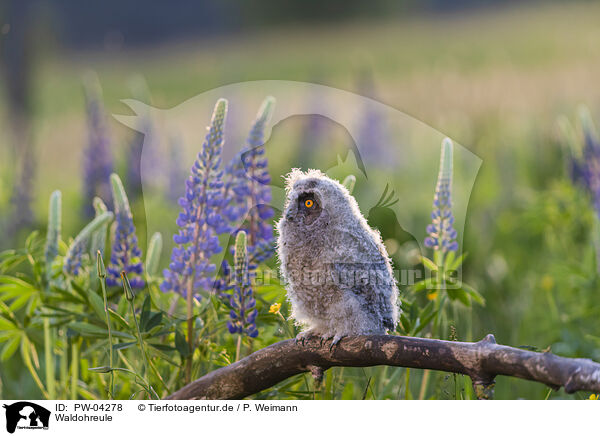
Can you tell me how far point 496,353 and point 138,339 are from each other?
0.83 m

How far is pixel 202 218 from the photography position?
5.20 ft

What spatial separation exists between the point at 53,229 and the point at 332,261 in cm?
83

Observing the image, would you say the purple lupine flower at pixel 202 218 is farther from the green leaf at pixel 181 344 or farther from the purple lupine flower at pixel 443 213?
the purple lupine flower at pixel 443 213

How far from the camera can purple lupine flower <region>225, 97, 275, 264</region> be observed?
1627 mm

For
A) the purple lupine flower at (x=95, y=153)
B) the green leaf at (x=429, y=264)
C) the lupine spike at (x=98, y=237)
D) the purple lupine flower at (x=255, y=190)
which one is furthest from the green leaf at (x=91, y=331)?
the purple lupine flower at (x=95, y=153)

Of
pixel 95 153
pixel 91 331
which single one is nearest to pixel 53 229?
pixel 91 331

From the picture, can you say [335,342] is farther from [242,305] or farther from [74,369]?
[74,369]

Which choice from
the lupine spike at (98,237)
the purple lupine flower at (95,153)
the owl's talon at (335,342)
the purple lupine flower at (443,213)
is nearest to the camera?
the owl's talon at (335,342)

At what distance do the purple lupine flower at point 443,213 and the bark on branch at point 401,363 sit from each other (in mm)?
366

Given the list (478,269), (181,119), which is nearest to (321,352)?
(181,119)

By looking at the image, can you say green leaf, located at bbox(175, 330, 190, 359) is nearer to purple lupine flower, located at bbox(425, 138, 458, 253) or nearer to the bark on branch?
the bark on branch

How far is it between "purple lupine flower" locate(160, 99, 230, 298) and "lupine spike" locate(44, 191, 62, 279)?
388 millimetres
